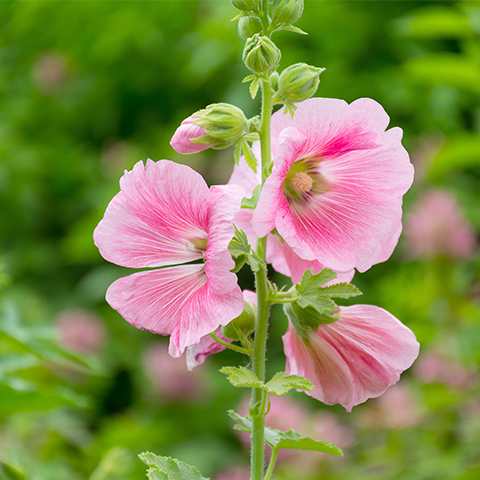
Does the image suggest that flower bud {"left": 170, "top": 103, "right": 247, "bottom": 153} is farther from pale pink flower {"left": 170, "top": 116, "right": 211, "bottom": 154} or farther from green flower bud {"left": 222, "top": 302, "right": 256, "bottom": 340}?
green flower bud {"left": 222, "top": 302, "right": 256, "bottom": 340}

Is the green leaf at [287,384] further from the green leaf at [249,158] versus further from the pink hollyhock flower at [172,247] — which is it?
the green leaf at [249,158]

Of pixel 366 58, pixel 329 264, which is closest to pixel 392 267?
pixel 366 58

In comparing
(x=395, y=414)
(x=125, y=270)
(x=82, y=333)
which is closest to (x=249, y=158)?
(x=395, y=414)

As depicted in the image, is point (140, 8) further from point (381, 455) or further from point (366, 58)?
point (381, 455)

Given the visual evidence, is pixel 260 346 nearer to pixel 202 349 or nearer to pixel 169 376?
pixel 202 349

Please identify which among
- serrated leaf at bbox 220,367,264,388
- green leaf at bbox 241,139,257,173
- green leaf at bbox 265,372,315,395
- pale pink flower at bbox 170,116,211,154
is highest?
pale pink flower at bbox 170,116,211,154

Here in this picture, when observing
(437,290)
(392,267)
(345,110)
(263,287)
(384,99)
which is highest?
(345,110)

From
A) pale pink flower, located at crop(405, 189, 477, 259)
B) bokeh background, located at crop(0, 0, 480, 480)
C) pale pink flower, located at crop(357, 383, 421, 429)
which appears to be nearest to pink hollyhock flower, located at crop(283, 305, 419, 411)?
bokeh background, located at crop(0, 0, 480, 480)
